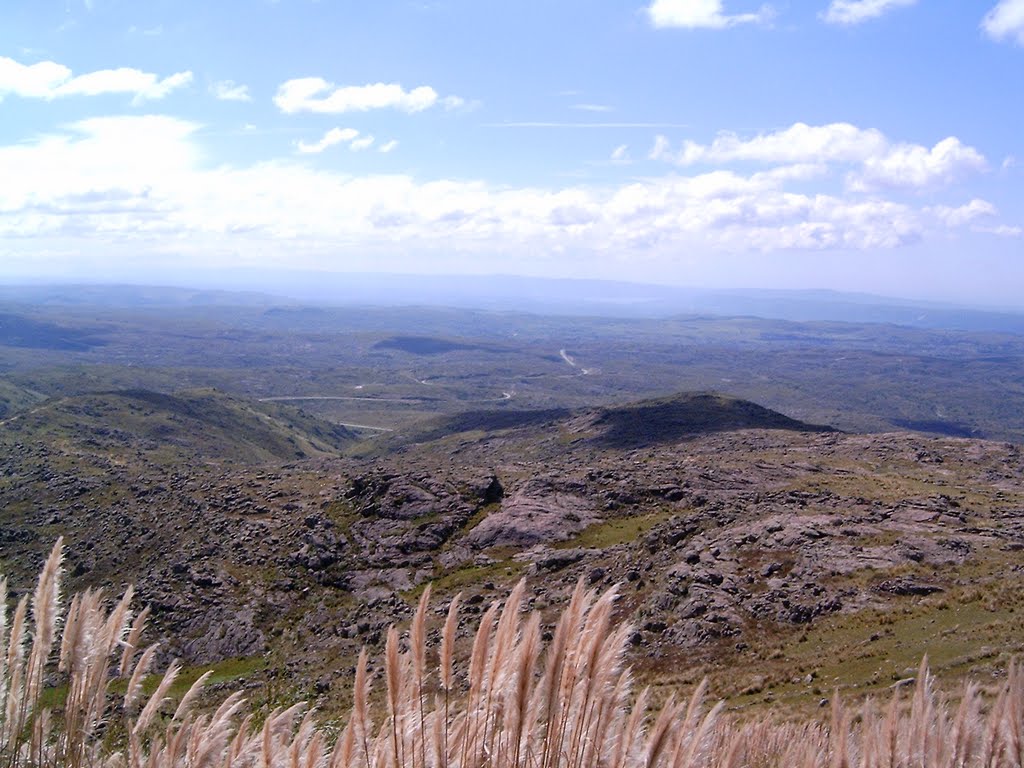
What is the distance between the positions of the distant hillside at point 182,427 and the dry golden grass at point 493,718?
252ft

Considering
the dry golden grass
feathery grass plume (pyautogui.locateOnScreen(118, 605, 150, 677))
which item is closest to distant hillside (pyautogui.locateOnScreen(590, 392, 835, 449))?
the dry golden grass

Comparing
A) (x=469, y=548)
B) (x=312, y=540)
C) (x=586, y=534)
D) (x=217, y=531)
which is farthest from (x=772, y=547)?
(x=217, y=531)

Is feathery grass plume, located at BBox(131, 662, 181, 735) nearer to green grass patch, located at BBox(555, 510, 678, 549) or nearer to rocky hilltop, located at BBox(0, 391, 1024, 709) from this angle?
rocky hilltop, located at BBox(0, 391, 1024, 709)

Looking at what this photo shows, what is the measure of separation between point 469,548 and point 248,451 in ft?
258

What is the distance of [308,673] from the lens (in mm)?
25391

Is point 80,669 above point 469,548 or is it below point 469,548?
above

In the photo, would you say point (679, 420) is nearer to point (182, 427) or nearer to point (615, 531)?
point (615, 531)

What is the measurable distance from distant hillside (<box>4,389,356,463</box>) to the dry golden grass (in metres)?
76.9

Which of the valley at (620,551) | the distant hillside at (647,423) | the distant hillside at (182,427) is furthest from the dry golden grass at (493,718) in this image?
the distant hillside at (182,427)

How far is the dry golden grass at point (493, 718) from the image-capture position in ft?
10.8

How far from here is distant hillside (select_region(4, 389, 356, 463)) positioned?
79.4 meters

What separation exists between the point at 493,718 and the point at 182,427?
11279cm

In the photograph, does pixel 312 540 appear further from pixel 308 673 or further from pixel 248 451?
pixel 248 451

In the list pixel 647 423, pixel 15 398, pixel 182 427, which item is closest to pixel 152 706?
pixel 647 423
